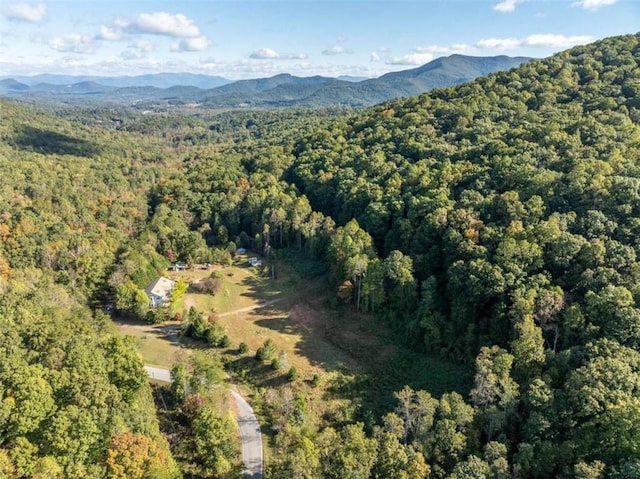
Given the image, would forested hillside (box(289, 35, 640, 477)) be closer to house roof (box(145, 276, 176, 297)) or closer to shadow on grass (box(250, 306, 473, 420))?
shadow on grass (box(250, 306, 473, 420))

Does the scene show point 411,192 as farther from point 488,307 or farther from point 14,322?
point 14,322

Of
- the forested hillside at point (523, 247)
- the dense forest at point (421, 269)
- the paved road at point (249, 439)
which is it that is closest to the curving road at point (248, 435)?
the paved road at point (249, 439)

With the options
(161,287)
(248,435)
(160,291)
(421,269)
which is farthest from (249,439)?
(161,287)

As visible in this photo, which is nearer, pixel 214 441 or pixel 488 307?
pixel 214 441

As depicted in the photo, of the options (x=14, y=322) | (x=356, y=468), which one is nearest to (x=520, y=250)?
(x=356, y=468)

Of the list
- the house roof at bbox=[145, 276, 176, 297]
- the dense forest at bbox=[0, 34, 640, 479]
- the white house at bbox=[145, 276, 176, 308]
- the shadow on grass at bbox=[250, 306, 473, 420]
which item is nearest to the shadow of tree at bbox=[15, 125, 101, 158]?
the dense forest at bbox=[0, 34, 640, 479]

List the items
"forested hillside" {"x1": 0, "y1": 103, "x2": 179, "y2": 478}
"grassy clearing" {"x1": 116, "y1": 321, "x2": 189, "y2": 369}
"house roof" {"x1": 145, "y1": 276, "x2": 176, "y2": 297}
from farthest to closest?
"house roof" {"x1": 145, "y1": 276, "x2": 176, "y2": 297} → "grassy clearing" {"x1": 116, "y1": 321, "x2": 189, "y2": 369} → "forested hillside" {"x1": 0, "y1": 103, "x2": 179, "y2": 478}
